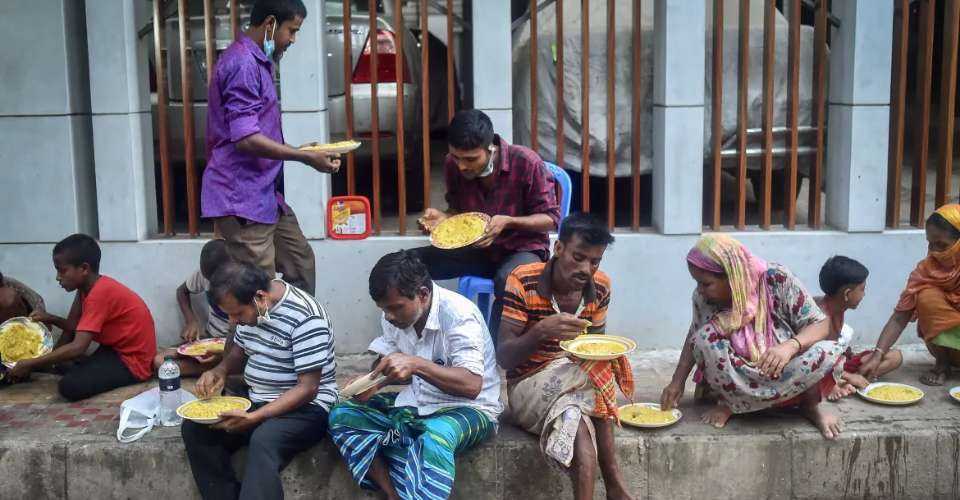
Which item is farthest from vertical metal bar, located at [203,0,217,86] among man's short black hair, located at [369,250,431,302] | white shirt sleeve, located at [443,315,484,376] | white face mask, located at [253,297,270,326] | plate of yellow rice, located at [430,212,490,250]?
white shirt sleeve, located at [443,315,484,376]

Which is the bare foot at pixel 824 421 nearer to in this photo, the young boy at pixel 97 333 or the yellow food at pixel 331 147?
the yellow food at pixel 331 147

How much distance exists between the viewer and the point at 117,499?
4555 mm

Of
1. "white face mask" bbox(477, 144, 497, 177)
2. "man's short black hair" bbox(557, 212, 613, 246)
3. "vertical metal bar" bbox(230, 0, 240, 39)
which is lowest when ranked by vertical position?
"man's short black hair" bbox(557, 212, 613, 246)

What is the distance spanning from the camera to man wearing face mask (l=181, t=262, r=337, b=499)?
411cm

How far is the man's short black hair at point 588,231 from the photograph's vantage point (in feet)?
13.3

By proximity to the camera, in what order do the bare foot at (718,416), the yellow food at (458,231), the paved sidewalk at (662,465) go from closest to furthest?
the paved sidewalk at (662,465) < the bare foot at (718,416) < the yellow food at (458,231)

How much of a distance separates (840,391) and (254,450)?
8.21 ft

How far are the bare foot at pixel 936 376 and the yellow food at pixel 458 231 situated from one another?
214 cm

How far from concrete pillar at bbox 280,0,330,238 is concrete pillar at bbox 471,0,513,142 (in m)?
0.79

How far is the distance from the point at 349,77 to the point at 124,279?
62.1 inches

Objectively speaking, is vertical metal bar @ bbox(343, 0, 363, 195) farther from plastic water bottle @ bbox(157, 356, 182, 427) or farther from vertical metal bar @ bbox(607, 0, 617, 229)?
plastic water bottle @ bbox(157, 356, 182, 427)

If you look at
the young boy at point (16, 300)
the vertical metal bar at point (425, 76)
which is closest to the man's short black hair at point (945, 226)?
the vertical metal bar at point (425, 76)

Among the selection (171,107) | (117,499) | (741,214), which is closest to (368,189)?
(171,107)

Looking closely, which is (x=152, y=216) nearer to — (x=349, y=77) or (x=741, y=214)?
(x=349, y=77)
